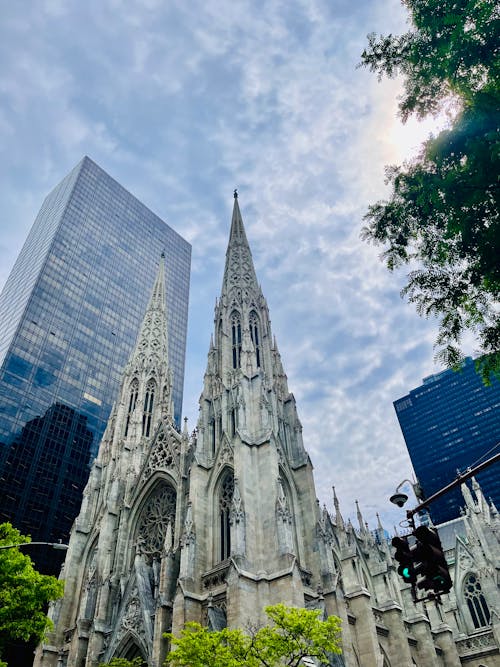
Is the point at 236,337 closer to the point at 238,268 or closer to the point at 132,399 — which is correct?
the point at 238,268

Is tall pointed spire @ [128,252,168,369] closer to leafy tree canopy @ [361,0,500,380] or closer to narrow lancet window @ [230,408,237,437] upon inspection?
narrow lancet window @ [230,408,237,437]

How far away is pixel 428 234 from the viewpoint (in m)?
12.2

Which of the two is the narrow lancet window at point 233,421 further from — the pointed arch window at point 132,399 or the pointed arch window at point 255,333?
the pointed arch window at point 132,399

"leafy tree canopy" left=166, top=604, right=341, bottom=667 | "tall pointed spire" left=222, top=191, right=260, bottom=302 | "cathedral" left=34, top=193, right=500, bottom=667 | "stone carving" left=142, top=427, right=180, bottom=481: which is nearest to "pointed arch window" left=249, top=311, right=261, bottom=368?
"cathedral" left=34, top=193, right=500, bottom=667

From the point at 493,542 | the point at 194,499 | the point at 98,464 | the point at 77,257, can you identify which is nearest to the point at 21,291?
the point at 77,257

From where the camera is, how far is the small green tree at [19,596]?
18.1 meters

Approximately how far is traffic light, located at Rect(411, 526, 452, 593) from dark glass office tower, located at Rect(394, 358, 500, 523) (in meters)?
99.0

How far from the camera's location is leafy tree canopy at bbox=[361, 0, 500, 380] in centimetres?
982

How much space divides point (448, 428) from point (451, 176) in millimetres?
111129

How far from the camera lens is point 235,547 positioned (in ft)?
81.6

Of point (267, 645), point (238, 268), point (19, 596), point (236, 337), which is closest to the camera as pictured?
point (267, 645)

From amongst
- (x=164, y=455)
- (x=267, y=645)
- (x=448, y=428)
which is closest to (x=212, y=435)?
(x=164, y=455)

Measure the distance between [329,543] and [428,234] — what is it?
21275mm

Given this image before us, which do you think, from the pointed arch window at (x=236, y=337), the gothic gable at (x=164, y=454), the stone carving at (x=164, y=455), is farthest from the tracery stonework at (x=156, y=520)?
the pointed arch window at (x=236, y=337)
